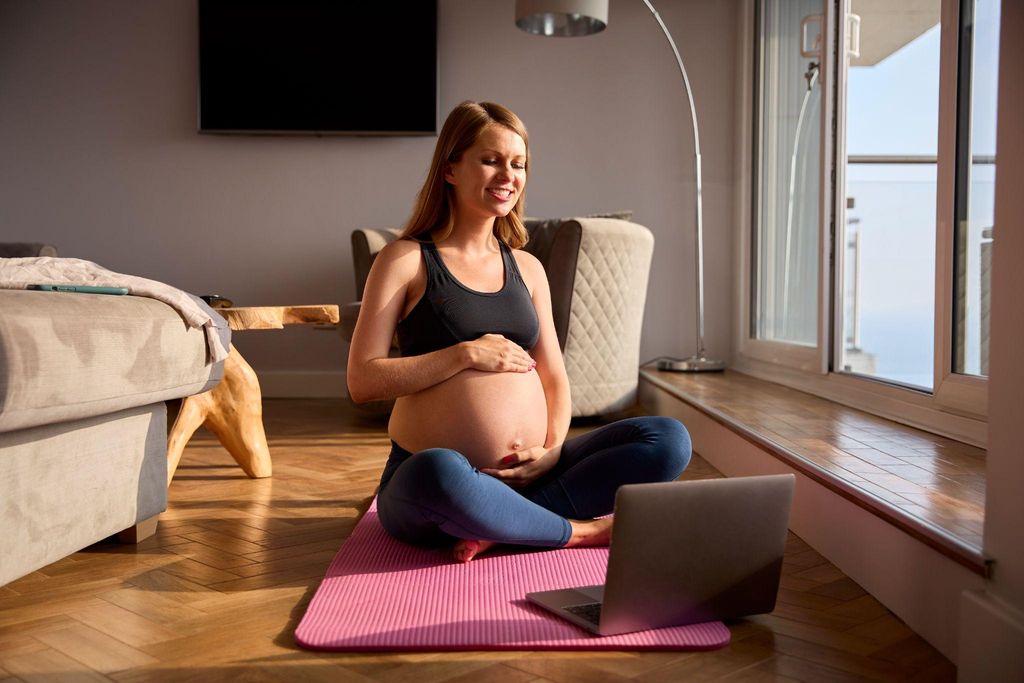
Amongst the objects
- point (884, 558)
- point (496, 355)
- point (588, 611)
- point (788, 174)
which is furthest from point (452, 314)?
point (788, 174)

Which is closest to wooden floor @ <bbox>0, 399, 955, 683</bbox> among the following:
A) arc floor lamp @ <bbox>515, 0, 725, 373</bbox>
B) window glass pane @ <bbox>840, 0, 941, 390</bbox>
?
window glass pane @ <bbox>840, 0, 941, 390</bbox>

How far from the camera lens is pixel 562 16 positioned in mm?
3881

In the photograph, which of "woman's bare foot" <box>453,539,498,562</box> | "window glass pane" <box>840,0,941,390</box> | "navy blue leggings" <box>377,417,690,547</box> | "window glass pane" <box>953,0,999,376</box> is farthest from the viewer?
"window glass pane" <box>840,0,941,390</box>

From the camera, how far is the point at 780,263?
3887 mm

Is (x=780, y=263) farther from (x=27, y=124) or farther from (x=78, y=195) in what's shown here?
(x=27, y=124)

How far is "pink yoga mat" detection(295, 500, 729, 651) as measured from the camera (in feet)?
4.16

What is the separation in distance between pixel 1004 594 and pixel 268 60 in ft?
13.8

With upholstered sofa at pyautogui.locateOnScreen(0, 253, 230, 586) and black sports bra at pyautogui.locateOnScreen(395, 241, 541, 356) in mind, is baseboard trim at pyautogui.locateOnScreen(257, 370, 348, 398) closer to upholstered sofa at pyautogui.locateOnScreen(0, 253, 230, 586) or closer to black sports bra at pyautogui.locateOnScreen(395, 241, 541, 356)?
upholstered sofa at pyautogui.locateOnScreen(0, 253, 230, 586)

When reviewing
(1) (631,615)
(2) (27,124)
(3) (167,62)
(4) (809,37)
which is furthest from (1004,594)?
(2) (27,124)

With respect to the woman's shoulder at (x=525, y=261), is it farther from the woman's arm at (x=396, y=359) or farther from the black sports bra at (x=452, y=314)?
the woman's arm at (x=396, y=359)

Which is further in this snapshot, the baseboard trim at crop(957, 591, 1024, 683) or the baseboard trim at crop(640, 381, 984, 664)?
the baseboard trim at crop(640, 381, 984, 664)

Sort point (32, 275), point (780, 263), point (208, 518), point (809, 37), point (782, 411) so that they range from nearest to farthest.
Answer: point (32, 275)
point (208, 518)
point (782, 411)
point (809, 37)
point (780, 263)

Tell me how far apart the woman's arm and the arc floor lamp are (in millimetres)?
2249

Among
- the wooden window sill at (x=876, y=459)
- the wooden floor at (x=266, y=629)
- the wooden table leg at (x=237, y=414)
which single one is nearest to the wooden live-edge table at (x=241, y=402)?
the wooden table leg at (x=237, y=414)
